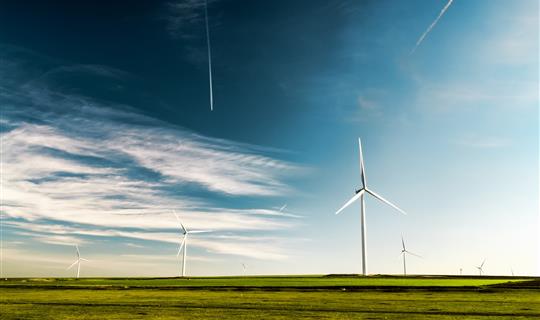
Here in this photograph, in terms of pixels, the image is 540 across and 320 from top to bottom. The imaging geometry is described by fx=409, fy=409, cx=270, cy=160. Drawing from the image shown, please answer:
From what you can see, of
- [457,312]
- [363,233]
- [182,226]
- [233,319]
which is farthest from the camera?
[182,226]

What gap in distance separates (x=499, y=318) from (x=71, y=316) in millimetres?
34366

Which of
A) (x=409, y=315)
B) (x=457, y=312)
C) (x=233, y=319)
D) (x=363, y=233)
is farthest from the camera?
(x=363, y=233)

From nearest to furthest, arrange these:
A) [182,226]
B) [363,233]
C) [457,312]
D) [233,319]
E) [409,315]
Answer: [233,319], [409,315], [457,312], [363,233], [182,226]

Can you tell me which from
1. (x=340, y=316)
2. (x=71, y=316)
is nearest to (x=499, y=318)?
(x=340, y=316)

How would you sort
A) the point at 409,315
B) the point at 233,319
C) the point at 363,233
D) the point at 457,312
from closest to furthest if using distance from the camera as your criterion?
the point at 233,319 → the point at 409,315 → the point at 457,312 → the point at 363,233

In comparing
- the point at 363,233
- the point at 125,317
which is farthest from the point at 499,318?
the point at 363,233

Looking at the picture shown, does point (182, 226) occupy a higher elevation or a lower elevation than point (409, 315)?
higher

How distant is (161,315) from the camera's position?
3453cm

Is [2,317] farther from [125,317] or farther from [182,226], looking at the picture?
[182,226]

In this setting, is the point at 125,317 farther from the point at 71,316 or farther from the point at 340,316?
the point at 340,316

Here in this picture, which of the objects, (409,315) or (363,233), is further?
Result: (363,233)

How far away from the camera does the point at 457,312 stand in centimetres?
3619

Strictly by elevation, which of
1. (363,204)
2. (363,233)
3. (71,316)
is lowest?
(71,316)

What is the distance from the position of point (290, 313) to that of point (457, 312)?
14.8 metres
